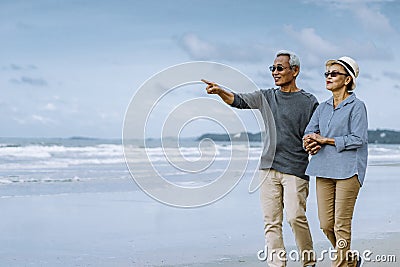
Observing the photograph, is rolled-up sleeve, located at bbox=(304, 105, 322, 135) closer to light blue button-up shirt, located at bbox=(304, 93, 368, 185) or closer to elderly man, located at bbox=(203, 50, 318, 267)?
light blue button-up shirt, located at bbox=(304, 93, 368, 185)

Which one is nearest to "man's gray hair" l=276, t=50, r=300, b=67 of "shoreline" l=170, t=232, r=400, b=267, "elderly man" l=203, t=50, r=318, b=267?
"elderly man" l=203, t=50, r=318, b=267

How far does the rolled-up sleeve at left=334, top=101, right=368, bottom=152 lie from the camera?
14.8 feet

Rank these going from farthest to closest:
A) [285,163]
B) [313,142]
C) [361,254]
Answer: [361,254]
[285,163]
[313,142]

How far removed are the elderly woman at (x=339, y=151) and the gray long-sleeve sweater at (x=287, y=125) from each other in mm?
195

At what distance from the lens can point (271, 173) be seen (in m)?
4.96

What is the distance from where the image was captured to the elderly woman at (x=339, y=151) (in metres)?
4.54

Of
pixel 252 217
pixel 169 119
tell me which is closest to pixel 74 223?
pixel 252 217

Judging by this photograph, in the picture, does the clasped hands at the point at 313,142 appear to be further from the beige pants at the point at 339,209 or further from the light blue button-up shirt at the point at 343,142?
the beige pants at the point at 339,209

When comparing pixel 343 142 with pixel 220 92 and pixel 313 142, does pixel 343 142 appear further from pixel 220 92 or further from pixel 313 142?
pixel 220 92

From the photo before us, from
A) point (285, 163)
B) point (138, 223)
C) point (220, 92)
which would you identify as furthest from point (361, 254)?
point (138, 223)

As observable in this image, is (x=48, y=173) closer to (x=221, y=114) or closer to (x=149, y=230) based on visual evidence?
(x=149, y=230)

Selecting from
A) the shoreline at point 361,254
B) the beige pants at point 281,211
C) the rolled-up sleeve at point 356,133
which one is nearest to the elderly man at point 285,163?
the beige pants at point 281,211

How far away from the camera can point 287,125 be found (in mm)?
4969

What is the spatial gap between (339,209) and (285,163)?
55cm
